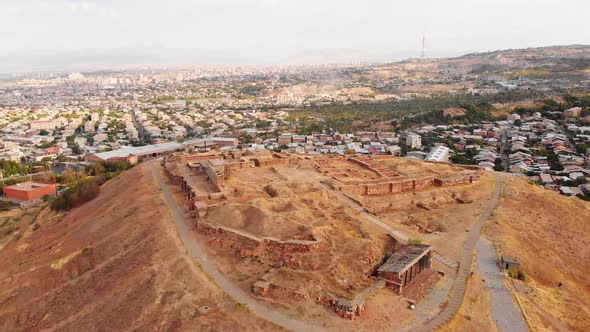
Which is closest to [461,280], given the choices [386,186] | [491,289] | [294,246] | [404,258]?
[491,289]

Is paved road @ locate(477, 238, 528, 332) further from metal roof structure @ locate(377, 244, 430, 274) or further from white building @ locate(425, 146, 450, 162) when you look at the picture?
white building @ locate(425, 146, 450, 162)

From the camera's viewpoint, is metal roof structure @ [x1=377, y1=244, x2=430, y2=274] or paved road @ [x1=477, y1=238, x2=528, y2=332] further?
metal roof structure @ [x1=377, y1=244, x2=430, y2=274]

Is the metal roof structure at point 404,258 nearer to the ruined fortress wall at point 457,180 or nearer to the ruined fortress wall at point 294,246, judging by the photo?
the ruined fortress wall at point 294,246

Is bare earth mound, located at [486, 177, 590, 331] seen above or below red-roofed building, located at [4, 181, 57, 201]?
above

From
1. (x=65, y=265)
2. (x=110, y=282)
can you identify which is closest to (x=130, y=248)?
(x=110, y=282)

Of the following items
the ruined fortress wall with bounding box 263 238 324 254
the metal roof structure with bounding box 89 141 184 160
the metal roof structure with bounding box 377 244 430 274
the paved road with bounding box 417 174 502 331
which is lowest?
the metal roof structure with bounding box 89 141 184 160

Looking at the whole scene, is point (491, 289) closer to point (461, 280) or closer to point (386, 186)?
point (461, 280)

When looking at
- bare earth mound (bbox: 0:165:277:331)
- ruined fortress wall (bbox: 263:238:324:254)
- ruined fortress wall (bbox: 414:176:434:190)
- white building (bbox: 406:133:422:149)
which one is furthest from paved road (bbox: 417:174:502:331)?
white building (bbox: 406:133:422:149)
